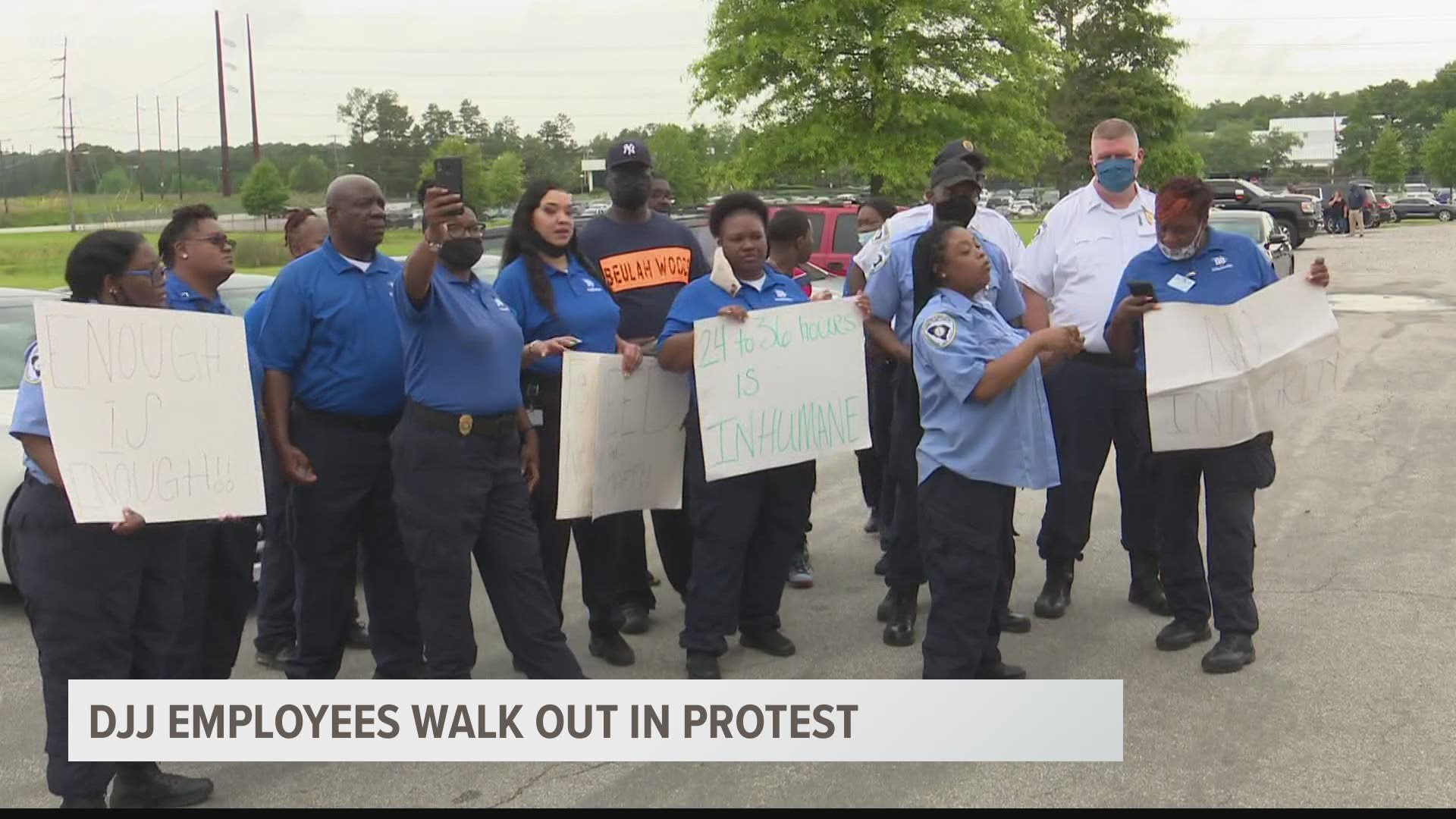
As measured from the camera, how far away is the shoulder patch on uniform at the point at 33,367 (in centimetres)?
388

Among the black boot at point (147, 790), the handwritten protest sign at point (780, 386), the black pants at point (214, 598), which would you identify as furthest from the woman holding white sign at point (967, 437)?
the black boot at point (147, 790)

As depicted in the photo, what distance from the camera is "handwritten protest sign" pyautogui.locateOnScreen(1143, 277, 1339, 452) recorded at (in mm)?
5395

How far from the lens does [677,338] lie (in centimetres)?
541

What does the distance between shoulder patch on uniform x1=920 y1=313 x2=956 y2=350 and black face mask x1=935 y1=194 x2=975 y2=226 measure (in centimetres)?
109

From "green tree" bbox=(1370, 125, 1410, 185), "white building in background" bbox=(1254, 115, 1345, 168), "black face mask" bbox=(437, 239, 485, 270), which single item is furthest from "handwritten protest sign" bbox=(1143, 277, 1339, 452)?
"white building in background" bbox=(1254, 115, 1345, 168)

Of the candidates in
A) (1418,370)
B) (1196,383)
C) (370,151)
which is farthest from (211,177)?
(1196,383)

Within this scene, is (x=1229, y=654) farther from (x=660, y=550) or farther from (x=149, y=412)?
(x=149, y=412)

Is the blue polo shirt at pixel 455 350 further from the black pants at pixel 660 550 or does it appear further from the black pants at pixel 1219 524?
the black pants at pixel 1219 524

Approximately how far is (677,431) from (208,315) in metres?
2.14

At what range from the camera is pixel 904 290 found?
580 centimetres

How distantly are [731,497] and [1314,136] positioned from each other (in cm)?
16461

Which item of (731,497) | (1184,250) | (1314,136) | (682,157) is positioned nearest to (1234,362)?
(1184,250)

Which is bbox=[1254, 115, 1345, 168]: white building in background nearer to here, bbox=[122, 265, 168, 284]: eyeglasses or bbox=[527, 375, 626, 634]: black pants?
bbox=[527, 375, 626, 634]: black pants

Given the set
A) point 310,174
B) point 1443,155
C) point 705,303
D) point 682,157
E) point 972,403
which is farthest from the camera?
point 1443,155
